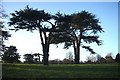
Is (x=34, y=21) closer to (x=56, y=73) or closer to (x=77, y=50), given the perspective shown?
(x=77, y=50)

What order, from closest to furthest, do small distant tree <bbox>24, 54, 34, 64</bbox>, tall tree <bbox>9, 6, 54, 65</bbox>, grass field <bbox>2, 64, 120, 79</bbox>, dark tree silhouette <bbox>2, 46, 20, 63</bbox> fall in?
grass field <bbox>2, 64, 120, 79</bbox> < tall tree <bbox>9, 6, 54, 65</bbox> < dark tree silhouette <bbox>2, 46, 20, 63</bbox> < small distant tree <bbox>24, 54, 34, 64</bbox>

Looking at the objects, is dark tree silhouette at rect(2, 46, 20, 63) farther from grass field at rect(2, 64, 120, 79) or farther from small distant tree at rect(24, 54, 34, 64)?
grass field at rect(2, 64, 120, 79)

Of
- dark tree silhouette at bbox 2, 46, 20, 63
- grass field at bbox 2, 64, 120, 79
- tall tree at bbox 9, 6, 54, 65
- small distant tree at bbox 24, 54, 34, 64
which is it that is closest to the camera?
grass field at bbox 2, 64, 120, 79

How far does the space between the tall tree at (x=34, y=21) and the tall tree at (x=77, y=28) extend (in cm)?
180

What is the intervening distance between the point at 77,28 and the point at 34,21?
6.98 m

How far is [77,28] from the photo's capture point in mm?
39625

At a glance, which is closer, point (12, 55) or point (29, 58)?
point (12, 55)

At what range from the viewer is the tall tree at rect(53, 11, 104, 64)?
38406 millimetres

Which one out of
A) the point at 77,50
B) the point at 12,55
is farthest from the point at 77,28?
the point at 12,55

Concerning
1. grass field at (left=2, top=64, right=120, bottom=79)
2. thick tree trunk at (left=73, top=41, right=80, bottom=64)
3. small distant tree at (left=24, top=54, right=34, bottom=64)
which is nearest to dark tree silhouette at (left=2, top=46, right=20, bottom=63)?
small distant tree at (left=24, top=54, right=34, bottom=64)

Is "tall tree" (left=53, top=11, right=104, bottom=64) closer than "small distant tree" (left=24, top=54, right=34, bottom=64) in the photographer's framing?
Yes

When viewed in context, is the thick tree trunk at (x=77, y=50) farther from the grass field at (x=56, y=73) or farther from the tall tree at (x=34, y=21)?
the grass field at (x=56, y=73)

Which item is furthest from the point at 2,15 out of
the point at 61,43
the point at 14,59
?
A: the point at 14,59

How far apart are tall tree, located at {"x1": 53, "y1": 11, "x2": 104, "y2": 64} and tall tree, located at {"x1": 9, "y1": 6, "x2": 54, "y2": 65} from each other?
5.90 feet
